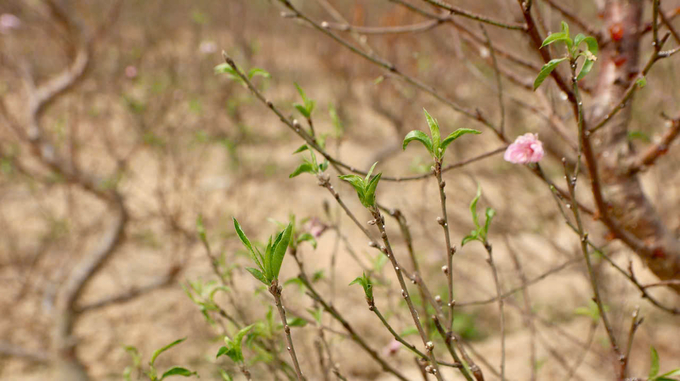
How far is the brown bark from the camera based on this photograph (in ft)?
3.48

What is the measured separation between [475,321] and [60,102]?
4610 millimetres

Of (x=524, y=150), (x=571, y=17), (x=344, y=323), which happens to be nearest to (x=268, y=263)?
(x=344, y=323)

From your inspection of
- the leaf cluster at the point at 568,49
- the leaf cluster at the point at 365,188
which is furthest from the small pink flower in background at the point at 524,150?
the leaf cluster at the point at 365,188

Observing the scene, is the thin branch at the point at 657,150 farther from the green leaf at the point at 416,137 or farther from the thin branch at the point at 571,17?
the green leaf at the point at 416,137

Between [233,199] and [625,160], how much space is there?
423 cm

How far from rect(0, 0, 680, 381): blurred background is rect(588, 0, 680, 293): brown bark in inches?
4.2

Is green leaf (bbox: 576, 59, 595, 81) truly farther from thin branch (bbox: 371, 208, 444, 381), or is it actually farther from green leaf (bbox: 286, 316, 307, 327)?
green leaf (bbox: 286, 316, 307, 327)

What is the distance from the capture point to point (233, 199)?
16.1 feet

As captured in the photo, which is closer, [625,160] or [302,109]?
[302,109]

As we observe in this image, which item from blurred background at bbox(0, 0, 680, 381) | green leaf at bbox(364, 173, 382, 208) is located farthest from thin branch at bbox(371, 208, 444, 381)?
blurred background at bbox(0, 0, 680, 381)

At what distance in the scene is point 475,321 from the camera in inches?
145

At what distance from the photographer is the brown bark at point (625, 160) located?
106 cm

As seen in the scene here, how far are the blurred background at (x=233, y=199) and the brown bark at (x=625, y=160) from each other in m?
0.11

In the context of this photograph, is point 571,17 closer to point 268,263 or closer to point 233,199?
point 268,263
